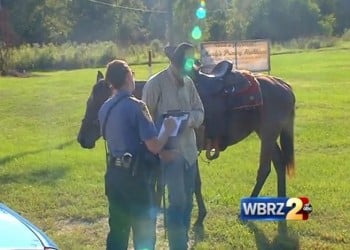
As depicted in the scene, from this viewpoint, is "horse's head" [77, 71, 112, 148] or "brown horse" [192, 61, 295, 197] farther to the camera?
"brown horse" [192, 61, 295, 197]

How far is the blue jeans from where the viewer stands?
6.48 meters

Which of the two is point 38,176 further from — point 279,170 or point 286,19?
point 286,19

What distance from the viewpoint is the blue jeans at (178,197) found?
648 centimetres

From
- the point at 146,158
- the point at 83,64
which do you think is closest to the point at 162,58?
the point at 83,64

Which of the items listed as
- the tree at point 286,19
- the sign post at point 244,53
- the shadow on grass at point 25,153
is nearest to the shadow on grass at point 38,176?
the shadow on grass at point 25,153

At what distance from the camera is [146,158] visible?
5977 millimetres

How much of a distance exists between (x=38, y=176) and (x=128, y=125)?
611cm

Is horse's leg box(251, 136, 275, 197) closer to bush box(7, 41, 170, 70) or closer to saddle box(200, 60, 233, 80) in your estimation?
saddle box(200, 60, 233, 80)

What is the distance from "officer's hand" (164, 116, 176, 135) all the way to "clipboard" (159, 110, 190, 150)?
1.4 inches

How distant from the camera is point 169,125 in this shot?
20.0 ft

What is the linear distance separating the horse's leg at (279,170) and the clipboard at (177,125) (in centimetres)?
288

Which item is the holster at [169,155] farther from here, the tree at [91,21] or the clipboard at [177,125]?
the tree at [91,21]

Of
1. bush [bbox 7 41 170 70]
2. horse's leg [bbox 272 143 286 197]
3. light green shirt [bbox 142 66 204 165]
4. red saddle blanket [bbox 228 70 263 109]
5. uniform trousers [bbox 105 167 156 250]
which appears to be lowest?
bush [bbox 7 41 170 70]

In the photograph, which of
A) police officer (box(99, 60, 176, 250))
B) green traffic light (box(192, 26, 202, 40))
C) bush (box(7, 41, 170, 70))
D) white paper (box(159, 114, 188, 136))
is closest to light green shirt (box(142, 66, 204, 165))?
white paper (box(159, 114, 188, 136))
